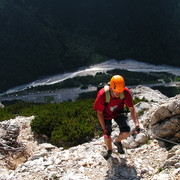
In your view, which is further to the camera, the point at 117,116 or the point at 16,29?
the point at 16,29

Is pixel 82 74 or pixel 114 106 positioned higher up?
pixel 114 106

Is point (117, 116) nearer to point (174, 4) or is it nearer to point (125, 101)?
point (125, 101)

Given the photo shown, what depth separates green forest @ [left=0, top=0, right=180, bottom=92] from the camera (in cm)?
10538

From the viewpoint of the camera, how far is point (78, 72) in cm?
10362

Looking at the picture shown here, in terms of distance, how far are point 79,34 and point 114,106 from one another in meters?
117

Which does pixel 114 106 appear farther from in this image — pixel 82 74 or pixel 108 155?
pixel 82 74

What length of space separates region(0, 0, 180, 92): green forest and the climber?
9549 centimetres

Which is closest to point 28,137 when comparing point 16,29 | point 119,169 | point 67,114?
point 67,114

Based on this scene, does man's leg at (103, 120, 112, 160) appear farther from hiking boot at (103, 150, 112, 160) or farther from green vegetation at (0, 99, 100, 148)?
green vegetation at (0, 99, 100, 148)

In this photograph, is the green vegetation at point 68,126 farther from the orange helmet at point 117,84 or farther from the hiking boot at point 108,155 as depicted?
the orange helmet at point 117,84

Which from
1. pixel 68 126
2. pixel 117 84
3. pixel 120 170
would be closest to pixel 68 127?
pixel 68 126

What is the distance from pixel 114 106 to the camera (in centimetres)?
670

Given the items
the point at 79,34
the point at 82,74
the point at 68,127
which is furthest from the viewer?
the point at 79,34

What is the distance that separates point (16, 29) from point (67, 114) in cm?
10576
